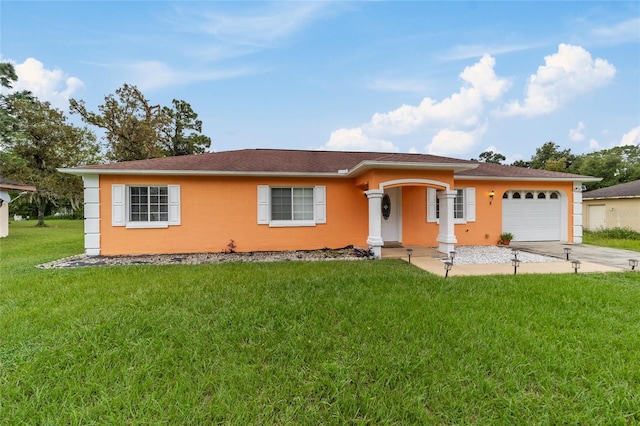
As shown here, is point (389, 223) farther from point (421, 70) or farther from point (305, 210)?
point (421, 70)

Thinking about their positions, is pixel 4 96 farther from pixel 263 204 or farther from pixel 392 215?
pixel 392 215

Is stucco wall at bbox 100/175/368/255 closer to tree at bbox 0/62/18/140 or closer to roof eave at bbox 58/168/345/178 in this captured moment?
roof eave at bbox 58/168/345/178

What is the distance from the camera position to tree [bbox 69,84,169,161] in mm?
19797

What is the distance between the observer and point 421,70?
12.7 metres

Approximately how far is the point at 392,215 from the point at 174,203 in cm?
776

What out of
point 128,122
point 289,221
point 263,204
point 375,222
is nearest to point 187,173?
point 263,204

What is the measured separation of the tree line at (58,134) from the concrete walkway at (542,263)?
2116 cm

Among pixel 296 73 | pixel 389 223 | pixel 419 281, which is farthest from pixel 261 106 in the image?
pixel 419 281

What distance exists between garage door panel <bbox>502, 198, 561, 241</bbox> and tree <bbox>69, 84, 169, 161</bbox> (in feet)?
77.0

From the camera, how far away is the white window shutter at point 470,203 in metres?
10.4

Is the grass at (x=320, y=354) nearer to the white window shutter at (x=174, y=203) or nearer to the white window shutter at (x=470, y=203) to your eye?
the white window shutter at (x=174, y=203)

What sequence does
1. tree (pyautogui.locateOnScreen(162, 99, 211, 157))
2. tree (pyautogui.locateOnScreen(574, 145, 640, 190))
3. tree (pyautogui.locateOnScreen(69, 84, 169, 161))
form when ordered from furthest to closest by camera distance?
tree (pyautogui.locateOnScreen(162, 99, 211, 157)), tree (pyautogui.locateOnScreen(574, 145, 640, 190)), tree (pyautogui.locateOnScreen(69, 84, 169, 161))

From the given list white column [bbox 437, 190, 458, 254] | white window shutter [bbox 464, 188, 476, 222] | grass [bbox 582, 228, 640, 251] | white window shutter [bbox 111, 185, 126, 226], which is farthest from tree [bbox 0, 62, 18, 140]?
grass [bbox 582, 228, 640, 251]

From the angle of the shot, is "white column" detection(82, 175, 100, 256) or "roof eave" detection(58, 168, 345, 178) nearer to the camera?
"roof eave" detection(58, 168, 345, 178)
